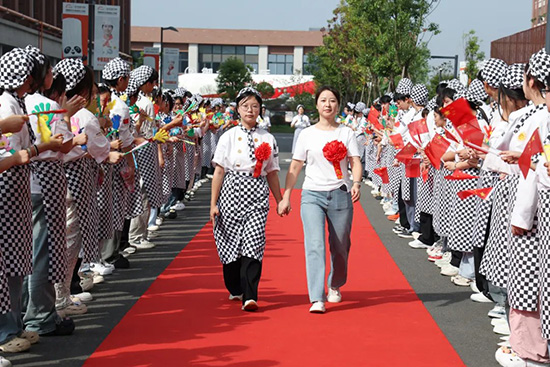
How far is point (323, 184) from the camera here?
7770mm

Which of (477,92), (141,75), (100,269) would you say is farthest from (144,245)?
(477,92)

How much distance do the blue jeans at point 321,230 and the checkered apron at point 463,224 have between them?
1.42 metres

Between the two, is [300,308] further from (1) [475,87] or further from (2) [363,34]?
(2) [363,34]

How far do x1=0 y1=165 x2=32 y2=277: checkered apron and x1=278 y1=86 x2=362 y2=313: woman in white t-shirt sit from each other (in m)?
2.44

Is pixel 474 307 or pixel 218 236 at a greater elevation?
pixel 218 236

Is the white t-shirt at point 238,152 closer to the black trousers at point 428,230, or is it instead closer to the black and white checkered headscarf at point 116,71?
the black and white checkered headscarf at point 116,71

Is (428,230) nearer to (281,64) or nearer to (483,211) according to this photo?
(483,211)

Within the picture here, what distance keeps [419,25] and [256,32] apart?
80.8 metres

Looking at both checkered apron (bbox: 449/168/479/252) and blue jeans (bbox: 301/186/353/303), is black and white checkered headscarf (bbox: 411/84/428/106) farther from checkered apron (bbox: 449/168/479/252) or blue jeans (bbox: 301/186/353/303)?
blue jeans (bbox: 301/186/353/303)

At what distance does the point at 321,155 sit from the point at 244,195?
75 cm

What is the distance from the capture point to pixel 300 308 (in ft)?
25.5

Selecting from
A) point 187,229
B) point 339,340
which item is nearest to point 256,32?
point 187,229

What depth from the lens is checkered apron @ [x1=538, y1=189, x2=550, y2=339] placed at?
5281mm

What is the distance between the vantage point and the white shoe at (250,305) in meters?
7.55
